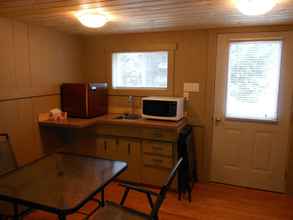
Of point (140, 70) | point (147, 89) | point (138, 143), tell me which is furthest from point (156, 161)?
point (140, 70)

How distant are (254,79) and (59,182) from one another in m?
2.53

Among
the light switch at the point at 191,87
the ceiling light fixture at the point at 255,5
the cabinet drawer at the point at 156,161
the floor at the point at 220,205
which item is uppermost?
the ceiling light fixture at the point at 255,5

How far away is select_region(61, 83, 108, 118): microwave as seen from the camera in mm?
3275

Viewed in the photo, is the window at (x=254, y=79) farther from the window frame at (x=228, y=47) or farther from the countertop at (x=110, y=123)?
the countertop at (x=110, y=123)

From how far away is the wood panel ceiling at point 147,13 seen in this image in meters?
2.07

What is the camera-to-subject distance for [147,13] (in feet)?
7.91

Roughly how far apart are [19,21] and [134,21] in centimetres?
132

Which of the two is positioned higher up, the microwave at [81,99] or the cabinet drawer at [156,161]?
the microwave at [81,99]

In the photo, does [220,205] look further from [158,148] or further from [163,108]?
[163,108]

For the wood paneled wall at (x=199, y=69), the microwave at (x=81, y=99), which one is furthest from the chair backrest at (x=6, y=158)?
the wood paneled wall at (x=199, y=69)

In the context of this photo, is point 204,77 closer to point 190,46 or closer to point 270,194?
point 190,46

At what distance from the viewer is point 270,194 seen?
10.1ft

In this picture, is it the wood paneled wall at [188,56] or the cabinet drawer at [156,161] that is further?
the wood paneled wall at [188,56]

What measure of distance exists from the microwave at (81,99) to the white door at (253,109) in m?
1.67
